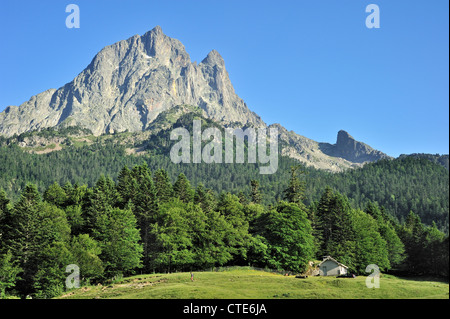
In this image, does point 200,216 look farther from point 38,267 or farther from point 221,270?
point 38,267

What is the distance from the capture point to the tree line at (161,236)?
7175cm

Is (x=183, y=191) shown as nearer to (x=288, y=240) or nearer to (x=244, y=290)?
(x=288, y=240)

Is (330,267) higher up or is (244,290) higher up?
(244,290)

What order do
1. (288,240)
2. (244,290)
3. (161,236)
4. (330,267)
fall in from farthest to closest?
(330,267)
(288,240)
(161,236)
(244,290)

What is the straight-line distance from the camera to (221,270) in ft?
276

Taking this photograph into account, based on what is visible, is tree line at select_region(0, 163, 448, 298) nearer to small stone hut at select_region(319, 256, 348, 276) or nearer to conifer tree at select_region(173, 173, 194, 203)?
conifer tree at select_region(173, 173, 194, 203)

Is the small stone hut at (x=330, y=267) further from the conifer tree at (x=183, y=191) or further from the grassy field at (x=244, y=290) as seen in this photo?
the conifer tree at (x=183, y=191)

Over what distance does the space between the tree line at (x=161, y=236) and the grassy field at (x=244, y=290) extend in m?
8.19

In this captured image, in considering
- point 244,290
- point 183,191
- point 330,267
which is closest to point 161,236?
point 183,191

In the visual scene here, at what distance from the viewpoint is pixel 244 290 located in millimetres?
53344

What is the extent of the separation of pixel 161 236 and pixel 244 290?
32790mm

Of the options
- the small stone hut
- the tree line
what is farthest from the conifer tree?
the small stone hut
